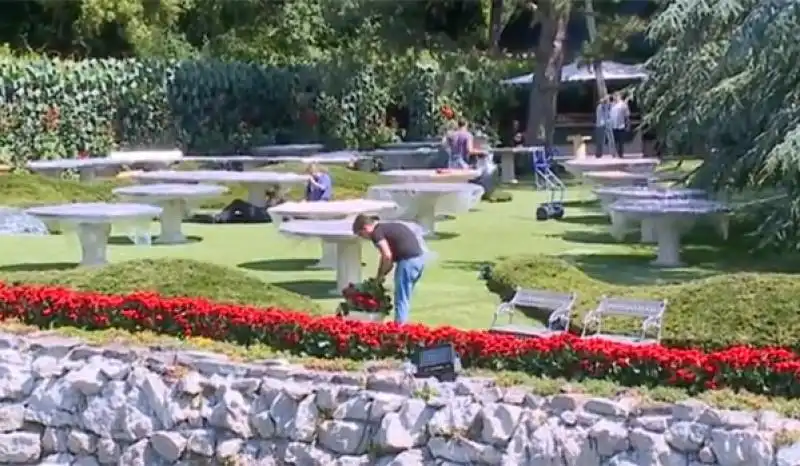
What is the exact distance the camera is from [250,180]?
834 inches

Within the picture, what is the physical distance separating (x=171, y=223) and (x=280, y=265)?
335cm

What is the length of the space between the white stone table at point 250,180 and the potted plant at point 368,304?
10.1 meters

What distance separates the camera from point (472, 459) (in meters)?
8.41

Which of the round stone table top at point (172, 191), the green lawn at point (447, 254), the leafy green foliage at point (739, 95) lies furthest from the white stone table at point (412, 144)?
the round stone table top at point (172, 191)

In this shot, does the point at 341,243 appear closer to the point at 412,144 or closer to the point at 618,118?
the point at 618,118

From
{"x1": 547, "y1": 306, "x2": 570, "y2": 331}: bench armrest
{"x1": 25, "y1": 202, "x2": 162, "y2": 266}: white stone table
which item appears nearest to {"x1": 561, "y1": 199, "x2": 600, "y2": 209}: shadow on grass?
{"x1": 25, "y1": 202, "x2": 162, "y2": 266}: white stone table

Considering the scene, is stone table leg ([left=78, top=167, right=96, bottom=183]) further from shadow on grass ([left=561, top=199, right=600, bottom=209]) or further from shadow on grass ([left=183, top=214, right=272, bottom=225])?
shadow on grass ([left=561, top=199, right=600, bottom=209])

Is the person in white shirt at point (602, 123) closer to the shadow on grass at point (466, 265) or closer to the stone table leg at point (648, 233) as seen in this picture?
the stone table leg at point (648, 233)

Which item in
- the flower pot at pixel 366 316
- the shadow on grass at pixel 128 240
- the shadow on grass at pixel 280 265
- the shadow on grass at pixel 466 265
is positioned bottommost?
the shadow on grass at pixel 466 265

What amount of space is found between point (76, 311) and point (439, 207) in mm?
9093

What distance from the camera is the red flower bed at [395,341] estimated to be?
832 cm

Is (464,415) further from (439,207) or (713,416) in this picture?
(439,207)

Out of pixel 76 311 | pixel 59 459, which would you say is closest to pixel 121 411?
pixel 59 459

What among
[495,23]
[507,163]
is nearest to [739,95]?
[507,163]
